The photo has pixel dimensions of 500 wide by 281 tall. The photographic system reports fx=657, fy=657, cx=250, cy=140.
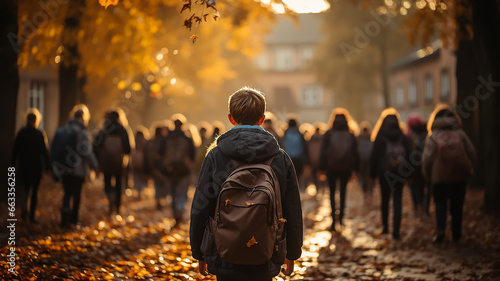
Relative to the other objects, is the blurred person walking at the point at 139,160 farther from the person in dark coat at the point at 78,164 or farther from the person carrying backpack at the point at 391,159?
the person carrying backpack at the point at 391,159

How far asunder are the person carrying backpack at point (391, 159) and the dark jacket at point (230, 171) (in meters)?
6.61

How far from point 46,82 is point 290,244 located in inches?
934


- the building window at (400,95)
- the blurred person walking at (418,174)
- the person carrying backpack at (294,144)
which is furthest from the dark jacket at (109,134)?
the building window at (400,95)

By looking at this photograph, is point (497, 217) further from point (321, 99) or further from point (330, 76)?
point (321, 99)

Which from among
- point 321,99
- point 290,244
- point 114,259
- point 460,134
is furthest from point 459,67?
point 321,99

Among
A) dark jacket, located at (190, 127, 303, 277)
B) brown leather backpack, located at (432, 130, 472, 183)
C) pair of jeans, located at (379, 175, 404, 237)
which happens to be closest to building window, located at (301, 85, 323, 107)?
pair of jeans, located at (379, 175, 404, 237)

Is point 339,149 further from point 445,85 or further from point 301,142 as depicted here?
point 445,85

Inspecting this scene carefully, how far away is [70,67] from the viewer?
62.2ft

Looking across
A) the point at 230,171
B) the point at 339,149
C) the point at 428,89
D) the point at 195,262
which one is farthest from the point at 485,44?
the point at 428,89

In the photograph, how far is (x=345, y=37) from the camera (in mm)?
40125

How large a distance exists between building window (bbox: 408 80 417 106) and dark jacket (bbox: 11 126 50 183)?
38.9 metres

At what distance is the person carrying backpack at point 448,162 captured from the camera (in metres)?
9.62

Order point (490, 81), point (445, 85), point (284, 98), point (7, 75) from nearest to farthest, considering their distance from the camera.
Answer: point (490, 81)
point (7, 75)
point (445, 85)
point (284, 98)

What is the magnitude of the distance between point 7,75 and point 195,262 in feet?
21.0
